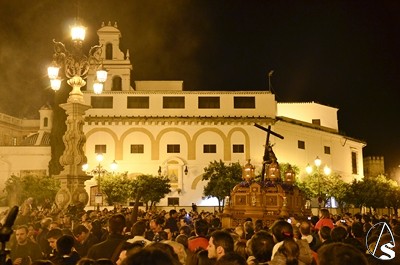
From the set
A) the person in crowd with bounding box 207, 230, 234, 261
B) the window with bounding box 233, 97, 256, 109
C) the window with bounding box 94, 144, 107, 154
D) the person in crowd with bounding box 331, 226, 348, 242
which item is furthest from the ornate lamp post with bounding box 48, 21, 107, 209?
the window with bounding box 233, 97, 256, 109

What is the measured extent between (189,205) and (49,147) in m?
15.3

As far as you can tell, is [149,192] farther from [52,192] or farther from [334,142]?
[334,142]

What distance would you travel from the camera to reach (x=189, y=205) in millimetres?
47500

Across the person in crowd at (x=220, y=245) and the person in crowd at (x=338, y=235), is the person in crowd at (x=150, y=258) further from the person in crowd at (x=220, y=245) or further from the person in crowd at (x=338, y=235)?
the person in crowd at (x=338, y=235)

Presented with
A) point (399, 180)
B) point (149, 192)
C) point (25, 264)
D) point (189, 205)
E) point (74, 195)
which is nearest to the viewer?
point (25, 264)

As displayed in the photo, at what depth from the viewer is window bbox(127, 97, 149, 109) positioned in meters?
50.1

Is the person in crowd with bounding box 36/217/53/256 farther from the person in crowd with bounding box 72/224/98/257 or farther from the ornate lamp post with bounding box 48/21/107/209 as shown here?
the ornate lamp post with bounding box 48/21/107/209

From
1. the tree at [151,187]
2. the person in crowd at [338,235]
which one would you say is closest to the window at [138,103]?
the tree at [151,187]

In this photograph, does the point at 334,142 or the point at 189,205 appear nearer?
the point at 189,205

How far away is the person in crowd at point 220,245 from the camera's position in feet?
19.2

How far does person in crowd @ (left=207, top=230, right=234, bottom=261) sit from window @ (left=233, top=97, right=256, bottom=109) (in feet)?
148

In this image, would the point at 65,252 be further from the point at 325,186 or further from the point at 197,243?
the point at 325,186

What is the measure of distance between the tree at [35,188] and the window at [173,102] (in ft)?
44.3

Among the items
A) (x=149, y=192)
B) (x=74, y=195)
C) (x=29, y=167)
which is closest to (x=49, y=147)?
(x=29, y=167)
